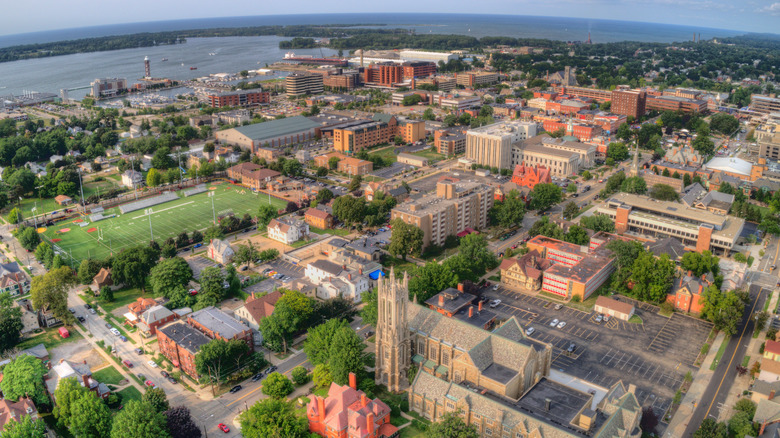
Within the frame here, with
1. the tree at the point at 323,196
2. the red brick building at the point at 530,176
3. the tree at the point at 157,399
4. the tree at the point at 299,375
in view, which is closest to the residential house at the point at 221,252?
the tree at the point at 323,196

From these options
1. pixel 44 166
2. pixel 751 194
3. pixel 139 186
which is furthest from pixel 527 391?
pixel 44 166

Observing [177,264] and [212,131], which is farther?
[212,131]

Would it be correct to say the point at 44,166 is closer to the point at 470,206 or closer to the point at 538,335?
the point at 470,206

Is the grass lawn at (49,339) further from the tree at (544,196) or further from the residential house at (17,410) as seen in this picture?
the tree at (544,196)

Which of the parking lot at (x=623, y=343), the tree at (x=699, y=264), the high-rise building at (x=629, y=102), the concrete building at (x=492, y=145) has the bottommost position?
the parking lot at (x=623, y=343)

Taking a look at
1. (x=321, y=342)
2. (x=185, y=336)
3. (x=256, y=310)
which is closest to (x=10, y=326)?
(x=185, y=336)

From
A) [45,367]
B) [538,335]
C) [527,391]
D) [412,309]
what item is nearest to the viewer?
[527,391]
